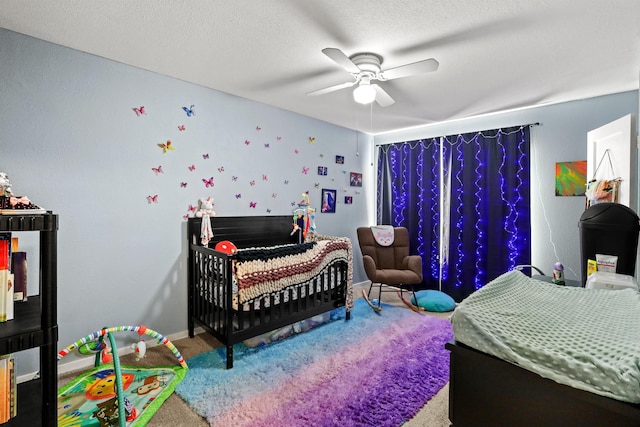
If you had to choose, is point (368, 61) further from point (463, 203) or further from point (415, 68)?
point (463, 203)

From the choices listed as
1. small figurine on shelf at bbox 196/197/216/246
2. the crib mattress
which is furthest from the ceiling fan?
small figurine on shelf at bbox 196/197/216/246

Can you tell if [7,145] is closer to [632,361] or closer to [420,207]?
[632,361]

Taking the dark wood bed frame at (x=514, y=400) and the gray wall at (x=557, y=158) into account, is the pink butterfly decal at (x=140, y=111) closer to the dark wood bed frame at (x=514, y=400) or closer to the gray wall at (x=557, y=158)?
the dark wood bed frame at (x=514, y=400)

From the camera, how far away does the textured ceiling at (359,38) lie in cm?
164

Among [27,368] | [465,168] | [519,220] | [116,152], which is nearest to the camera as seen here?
[27,368]

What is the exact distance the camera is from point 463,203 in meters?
3.81

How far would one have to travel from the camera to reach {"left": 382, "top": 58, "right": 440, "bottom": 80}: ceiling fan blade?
5.98ft

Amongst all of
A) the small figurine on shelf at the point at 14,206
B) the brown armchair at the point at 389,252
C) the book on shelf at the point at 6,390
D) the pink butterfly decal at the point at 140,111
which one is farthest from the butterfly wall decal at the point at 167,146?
the brown armchair at the point at 389,252

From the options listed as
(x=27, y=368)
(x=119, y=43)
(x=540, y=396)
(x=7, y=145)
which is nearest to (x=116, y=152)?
(x=7, y=145)

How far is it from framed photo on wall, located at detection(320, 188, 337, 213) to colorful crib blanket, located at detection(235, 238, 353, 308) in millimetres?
976

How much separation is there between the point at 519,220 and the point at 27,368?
4447mm

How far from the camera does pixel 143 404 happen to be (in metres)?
1.83

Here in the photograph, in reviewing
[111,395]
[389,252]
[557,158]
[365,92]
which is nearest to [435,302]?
[389,252]

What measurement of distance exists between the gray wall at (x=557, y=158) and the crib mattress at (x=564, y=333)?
2.18m
